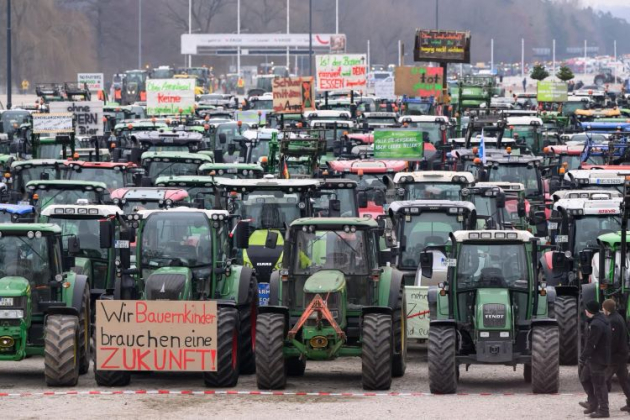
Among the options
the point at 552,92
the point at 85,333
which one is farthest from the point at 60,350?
the point at 552,92

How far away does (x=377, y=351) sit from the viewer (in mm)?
19188

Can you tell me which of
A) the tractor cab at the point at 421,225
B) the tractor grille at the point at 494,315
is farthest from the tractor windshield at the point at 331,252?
the tractor cab at the point at 421,225

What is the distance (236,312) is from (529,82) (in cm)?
12624

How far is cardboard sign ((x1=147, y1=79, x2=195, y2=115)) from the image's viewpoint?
53.3 meters

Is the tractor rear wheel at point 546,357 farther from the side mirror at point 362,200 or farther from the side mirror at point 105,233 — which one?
the side mirror at point 362,200

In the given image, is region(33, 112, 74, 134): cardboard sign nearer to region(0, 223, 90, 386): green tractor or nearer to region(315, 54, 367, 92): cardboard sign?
region(315, 54, 367, 92): cardboard sign

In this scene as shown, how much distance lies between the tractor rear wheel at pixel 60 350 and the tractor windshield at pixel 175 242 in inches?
56.5

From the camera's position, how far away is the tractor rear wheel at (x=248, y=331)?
20.5m

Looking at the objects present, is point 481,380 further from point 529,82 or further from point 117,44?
point 529,82

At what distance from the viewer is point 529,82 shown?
143875 millimetres

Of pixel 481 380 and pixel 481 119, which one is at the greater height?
pixel 481 119

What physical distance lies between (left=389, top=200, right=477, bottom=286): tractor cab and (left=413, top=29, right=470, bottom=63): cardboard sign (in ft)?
125

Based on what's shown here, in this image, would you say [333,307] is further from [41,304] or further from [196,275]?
[41,304]

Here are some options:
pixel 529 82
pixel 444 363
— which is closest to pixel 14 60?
pixel 529 82
